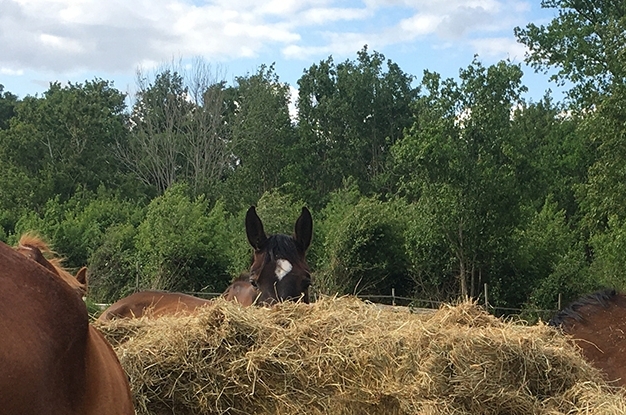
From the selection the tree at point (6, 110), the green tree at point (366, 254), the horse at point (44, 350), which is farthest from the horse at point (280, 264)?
the tree at point (6, 110)

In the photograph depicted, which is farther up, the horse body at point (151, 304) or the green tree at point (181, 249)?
the horse body at point (151, 304)

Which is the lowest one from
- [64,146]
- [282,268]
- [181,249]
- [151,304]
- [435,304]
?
[435,304]

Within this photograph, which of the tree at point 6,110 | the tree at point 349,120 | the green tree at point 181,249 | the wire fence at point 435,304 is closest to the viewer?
the wire fence at point 435,304

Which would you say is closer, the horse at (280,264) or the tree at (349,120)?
the horse at (280,264)

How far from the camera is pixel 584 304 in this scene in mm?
4809

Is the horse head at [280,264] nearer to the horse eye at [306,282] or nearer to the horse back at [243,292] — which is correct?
the horse eye at [306,282]

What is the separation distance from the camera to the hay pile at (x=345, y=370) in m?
3.19

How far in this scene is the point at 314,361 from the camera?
328 cm

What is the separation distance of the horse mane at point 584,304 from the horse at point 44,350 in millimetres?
3672

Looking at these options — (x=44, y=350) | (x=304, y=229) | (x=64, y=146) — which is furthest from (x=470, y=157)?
(x=64, y=146)

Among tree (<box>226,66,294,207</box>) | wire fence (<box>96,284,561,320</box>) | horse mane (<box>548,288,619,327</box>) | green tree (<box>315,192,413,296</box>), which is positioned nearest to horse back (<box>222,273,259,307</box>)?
horse mane (<box>548,288,619,327</box>)

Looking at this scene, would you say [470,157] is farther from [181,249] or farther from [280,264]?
[280,264]

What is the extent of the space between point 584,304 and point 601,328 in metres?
0.27

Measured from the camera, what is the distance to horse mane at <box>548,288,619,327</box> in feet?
15.6
